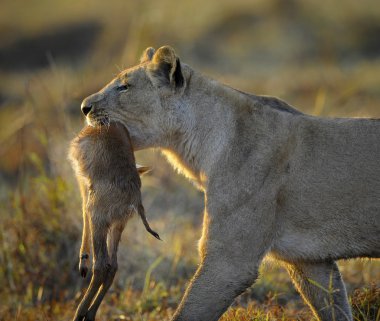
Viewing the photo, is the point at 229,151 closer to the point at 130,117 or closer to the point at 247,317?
the point at 130,117

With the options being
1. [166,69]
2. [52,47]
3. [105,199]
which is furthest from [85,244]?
[52,47]

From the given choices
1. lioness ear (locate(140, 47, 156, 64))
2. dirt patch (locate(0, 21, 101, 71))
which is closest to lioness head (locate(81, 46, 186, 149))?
lioness ear (locate(140, 47, 156, 64))

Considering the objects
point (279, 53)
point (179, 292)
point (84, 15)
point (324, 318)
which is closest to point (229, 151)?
point (324, 318)

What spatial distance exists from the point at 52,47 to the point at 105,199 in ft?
76.9

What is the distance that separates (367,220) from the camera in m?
5.11

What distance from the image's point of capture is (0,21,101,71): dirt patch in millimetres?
26547

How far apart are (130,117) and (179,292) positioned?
2193mm

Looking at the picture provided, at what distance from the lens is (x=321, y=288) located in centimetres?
549

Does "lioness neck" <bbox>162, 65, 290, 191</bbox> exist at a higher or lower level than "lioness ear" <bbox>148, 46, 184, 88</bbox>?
lower

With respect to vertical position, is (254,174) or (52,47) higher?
(254,174)

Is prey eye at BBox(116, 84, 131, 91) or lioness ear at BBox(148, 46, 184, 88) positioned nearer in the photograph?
lioness ear at BBox(148, 46, 184, 88)

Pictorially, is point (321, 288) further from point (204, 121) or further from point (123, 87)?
point (123, 87)

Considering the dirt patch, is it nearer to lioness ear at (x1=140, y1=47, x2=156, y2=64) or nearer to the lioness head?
lioness ear at (x1=140, y1=47, x2=156, y2=64)

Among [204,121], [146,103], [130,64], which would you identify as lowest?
[130,64]
